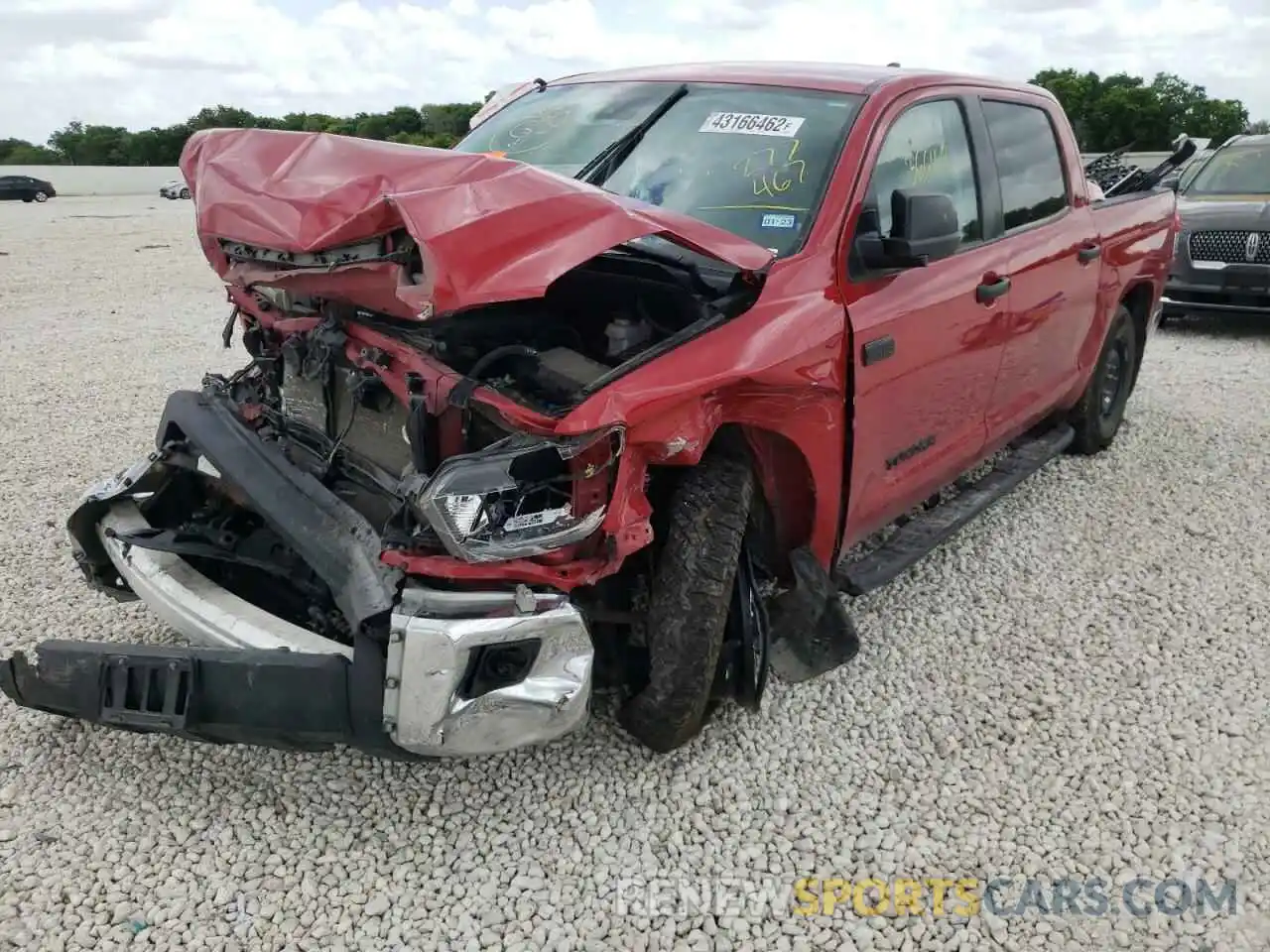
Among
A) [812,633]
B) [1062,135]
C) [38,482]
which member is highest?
[1062,135]

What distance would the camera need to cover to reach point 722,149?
11.3 feet

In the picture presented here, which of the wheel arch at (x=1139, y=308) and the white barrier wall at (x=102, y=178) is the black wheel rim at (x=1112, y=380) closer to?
the wheel arch at (x=1139, y=308)

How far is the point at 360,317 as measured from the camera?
3.03 m

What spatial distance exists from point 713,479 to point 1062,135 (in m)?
3.13

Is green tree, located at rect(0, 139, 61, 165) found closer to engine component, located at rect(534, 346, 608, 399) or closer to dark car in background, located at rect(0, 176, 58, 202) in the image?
dark car in background, located at rect(0, 176, 58, 202)

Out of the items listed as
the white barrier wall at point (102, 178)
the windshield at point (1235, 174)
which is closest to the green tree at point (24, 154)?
the white barrier wall at point (102, 178)

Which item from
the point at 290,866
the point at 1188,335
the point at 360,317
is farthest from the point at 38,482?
the point at 1188,335

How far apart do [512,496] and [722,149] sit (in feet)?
5.34

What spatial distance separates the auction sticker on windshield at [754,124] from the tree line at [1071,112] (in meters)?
32.1

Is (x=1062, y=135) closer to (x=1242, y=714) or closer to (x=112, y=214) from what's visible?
(x=1242, y=714)

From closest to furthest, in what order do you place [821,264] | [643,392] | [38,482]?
[643,392] → [821,264] → [38,482]

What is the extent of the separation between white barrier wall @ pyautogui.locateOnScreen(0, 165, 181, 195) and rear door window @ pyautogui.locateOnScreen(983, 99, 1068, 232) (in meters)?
34.8

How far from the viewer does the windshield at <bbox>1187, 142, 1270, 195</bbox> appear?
31.4 ft

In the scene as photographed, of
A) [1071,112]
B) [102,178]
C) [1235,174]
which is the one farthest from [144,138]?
[1235,174]
